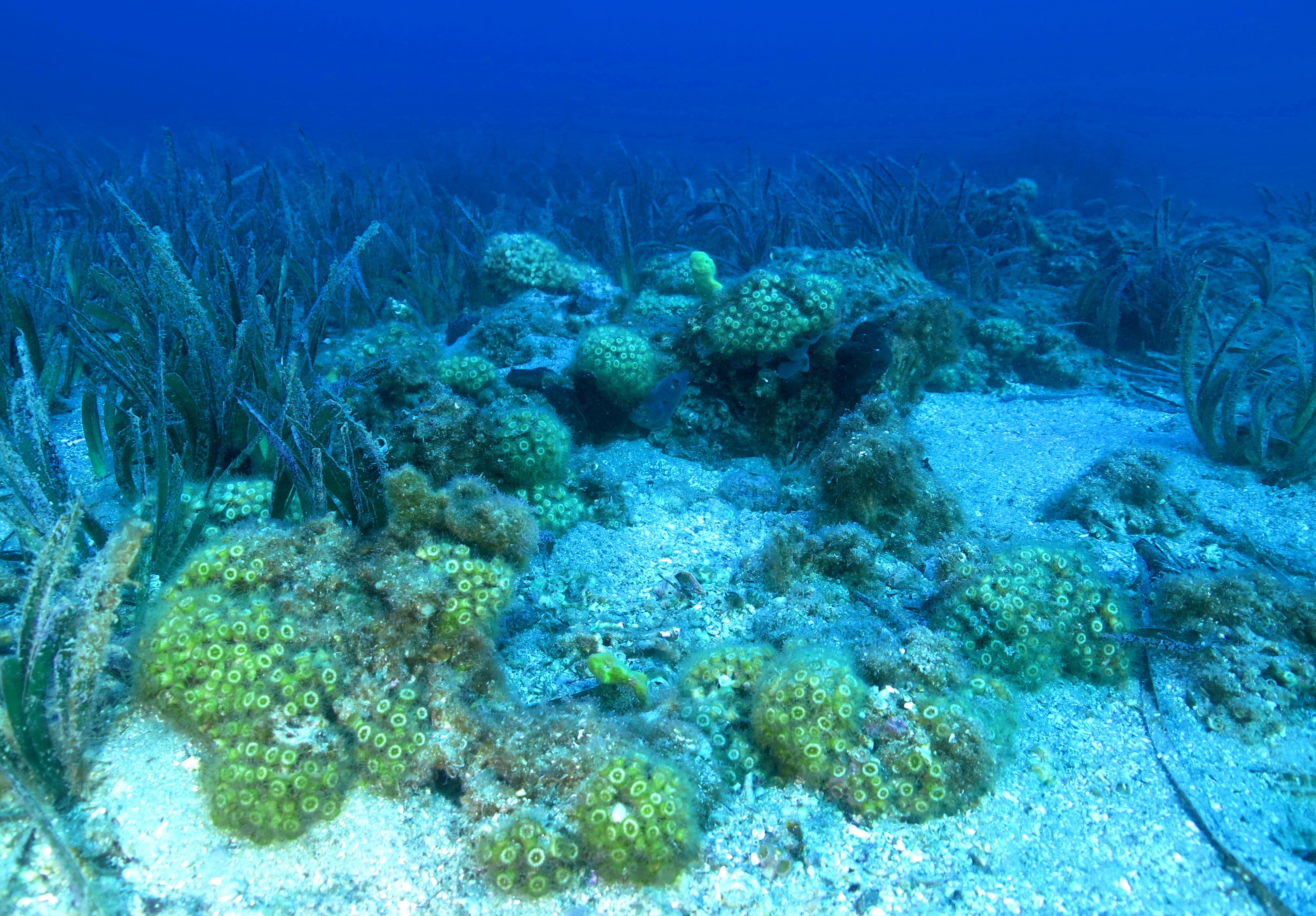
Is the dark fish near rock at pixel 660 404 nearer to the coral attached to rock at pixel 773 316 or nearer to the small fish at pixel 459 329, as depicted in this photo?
the coral attached to rock at pixel 773 316

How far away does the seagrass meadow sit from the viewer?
6.89 feet

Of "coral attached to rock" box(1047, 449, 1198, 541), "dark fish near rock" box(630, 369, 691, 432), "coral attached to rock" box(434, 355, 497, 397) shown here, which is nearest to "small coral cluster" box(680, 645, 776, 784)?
"dark fish near rock" box(630, 369, 691, 432)

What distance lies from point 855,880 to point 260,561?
2.47m

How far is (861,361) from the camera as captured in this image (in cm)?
481

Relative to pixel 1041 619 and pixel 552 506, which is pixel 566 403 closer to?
pixel 552 506

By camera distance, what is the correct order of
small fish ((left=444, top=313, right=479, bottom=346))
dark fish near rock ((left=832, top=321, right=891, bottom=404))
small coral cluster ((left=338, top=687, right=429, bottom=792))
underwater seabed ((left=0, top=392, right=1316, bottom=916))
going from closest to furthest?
underwater seabed ((left=0, top=392, right=1316, bottom=916)) < small coral cluster ((left=338, top=687, right=429, bottom=792)) < dark fish near rock ((left=832, top=321, right=891, bottom=404)) < small fish ((left=444, top=313, right=479, bottom=346))

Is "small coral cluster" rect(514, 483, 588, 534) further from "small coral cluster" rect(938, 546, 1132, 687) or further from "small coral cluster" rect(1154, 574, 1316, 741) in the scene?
"small coral cluster" rect(1154, 574, 1316, 741)

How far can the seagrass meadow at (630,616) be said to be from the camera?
2100 millimetres

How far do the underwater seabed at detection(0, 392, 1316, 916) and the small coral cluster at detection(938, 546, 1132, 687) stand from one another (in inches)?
5.1

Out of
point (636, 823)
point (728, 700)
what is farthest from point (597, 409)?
point (636, 823)

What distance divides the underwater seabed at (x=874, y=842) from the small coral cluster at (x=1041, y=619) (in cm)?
13

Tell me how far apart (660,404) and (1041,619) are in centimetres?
294

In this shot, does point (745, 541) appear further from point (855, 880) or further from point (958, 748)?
point (855, 880)

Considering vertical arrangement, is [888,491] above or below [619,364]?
below
